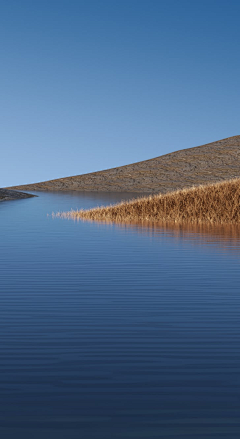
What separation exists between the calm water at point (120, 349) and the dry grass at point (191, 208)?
564 inches

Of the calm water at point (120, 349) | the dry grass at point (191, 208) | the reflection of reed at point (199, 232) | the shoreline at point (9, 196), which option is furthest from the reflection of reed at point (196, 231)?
the shoreline at point (9, 196)

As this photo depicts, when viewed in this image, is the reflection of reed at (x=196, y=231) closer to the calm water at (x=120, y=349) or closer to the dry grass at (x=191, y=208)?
the dry grass at (x=191, y=208)

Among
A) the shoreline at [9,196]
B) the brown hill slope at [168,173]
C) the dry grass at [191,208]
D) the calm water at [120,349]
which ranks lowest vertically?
the calm water at [120,349]

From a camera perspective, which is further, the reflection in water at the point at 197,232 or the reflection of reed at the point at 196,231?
the reflection of reed at the point at 196,231

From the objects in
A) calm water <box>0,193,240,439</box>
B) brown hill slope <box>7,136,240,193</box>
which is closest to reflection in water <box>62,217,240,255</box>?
calm water <box>0,193,240,439</box>

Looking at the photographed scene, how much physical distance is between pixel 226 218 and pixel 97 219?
7.33 metres

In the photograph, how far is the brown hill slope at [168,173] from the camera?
110 m

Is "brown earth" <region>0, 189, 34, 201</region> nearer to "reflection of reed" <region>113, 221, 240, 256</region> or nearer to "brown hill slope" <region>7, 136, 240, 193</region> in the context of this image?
"brown hill slope" <region>7, 136, 240, 193</region>

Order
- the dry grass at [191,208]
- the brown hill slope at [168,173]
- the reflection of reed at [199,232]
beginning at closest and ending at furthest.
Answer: the reflection of reed at [199,232] → the dry grass at [191,208] → the brown hill slope at [168,173]

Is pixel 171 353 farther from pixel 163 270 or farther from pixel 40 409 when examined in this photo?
pixel 163 270

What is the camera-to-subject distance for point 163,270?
12.7m

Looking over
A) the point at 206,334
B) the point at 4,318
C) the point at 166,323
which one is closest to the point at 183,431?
the point at 206,334

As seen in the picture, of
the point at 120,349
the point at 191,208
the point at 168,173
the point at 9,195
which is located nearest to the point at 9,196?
the point at 9,195

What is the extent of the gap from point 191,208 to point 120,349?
2286cm
